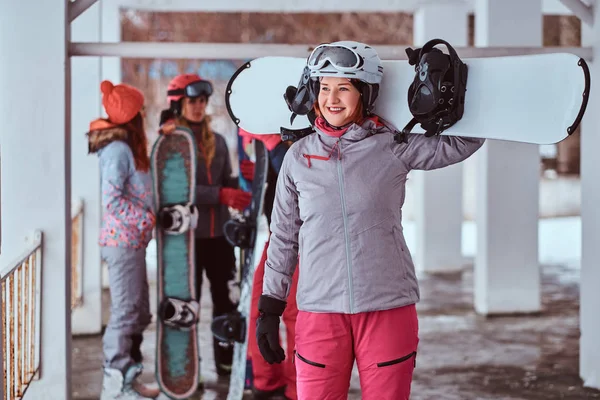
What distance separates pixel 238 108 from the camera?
132 inches

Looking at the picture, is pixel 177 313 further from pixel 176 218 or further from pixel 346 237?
pixel 346 237

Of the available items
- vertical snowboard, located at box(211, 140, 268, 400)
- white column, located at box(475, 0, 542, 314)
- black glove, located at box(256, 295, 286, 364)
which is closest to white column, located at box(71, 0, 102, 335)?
vertical snowboard, located at box(211, 140, 268, 400)

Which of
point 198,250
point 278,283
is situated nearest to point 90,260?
point 198,250

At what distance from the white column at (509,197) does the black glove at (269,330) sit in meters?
4.43

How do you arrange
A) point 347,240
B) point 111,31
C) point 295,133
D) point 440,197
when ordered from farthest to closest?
point 440,197 → point 111,31 → point 295,133 → point 347,240

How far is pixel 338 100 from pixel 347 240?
0.45 m

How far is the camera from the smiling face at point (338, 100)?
9.14 ft

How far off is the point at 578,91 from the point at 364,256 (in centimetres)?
83

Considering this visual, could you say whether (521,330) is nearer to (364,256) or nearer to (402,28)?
(364,256)

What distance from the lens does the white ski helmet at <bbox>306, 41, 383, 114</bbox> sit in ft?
9.06

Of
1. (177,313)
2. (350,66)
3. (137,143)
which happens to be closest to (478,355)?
(177,313)

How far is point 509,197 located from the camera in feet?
23.2

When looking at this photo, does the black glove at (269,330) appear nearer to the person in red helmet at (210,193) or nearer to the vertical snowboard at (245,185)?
the vertical snowboard at (245,185)

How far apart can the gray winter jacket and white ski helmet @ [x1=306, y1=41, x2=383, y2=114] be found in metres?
0.11
